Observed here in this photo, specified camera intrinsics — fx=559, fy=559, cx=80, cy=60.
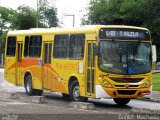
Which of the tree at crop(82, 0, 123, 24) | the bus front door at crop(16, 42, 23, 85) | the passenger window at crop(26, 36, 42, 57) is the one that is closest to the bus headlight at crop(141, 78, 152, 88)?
the passenger window at crop(26, 36, 42, 57)

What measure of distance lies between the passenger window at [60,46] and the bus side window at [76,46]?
1.50ft

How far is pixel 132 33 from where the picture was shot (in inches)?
805

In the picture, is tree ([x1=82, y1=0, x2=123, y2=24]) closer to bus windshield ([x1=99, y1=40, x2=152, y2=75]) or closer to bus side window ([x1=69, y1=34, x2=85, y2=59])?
bus side window ([x1=69, y1=34, x2=85, y2=59])

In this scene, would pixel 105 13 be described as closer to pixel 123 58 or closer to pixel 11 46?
pixel 11 46

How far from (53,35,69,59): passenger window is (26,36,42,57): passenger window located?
1.67m

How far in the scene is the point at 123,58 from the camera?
65.0ft

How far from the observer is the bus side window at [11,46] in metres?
27.3

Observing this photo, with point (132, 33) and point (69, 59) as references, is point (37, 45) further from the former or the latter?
point (132, 33)

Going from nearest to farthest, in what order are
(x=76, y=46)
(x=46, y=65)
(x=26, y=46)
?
(x=76, y=46)
(x=46, y=65)
(x=26, y=46)

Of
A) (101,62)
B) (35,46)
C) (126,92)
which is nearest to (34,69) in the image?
(35,46)

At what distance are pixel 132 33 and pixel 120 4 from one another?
159 ft

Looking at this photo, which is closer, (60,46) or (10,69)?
(60,46)

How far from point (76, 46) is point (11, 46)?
7114 millimetres

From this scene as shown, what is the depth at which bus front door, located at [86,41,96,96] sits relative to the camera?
19941 mm
